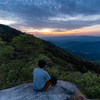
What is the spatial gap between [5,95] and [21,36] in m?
9.07

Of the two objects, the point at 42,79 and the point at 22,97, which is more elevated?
the point at 42,79

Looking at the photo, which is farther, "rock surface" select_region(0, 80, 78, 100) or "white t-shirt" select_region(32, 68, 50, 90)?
"white t-shirt" select_region(32, 68, 50, 90)

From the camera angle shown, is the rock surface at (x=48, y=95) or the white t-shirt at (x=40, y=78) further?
the white t-shirt at (x=40, y=78)

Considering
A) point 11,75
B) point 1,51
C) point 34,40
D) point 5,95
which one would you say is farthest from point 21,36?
point 5,95

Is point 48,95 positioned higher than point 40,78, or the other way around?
point 40,78

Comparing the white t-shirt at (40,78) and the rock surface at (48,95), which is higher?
the white t-shirt at (40,78)

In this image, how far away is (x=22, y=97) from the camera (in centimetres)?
652

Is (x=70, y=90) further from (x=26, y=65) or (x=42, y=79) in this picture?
(x=26, y=65)

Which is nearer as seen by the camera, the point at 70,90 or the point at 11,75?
the point at 70,90

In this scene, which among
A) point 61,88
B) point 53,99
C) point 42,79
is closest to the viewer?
point 53,99

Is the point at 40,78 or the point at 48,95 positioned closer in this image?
the point at 48,95

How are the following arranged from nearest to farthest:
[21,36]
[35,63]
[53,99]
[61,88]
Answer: [53,99] < [61,88] < [21,36] < [35,63]

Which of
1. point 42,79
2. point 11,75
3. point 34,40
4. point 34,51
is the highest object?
point 34,40

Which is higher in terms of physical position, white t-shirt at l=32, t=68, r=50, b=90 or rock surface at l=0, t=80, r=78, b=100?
white t-shirt at l=32, t=68, r=50, b=90
